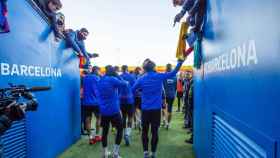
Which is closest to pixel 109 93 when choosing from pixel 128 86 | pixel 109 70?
pixel 109 70

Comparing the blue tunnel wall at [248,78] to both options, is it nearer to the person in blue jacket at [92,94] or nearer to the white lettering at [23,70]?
the white lettering at [23,70]

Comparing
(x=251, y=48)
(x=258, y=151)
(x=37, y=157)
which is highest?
(x=251, y=48)

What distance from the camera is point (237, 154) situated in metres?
2.30

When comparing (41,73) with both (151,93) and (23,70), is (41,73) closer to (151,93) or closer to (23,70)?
(23,70)

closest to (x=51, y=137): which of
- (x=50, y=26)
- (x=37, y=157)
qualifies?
(x=37, y=157)

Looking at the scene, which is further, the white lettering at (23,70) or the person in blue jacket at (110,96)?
the person in blue jacket at (110,96)

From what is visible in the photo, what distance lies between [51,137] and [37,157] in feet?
3.01

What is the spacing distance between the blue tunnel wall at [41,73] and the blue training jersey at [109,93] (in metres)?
1.03

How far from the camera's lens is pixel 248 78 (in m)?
1.99

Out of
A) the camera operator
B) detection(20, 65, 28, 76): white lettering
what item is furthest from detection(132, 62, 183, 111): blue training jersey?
the camera operator

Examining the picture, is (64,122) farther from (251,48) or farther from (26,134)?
(251,48)

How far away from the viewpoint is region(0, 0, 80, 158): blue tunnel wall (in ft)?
14.1

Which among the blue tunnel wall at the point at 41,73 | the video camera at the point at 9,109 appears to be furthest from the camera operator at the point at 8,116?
the blue tunnel wall at the point at 41,73

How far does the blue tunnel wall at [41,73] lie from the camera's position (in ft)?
14.1
